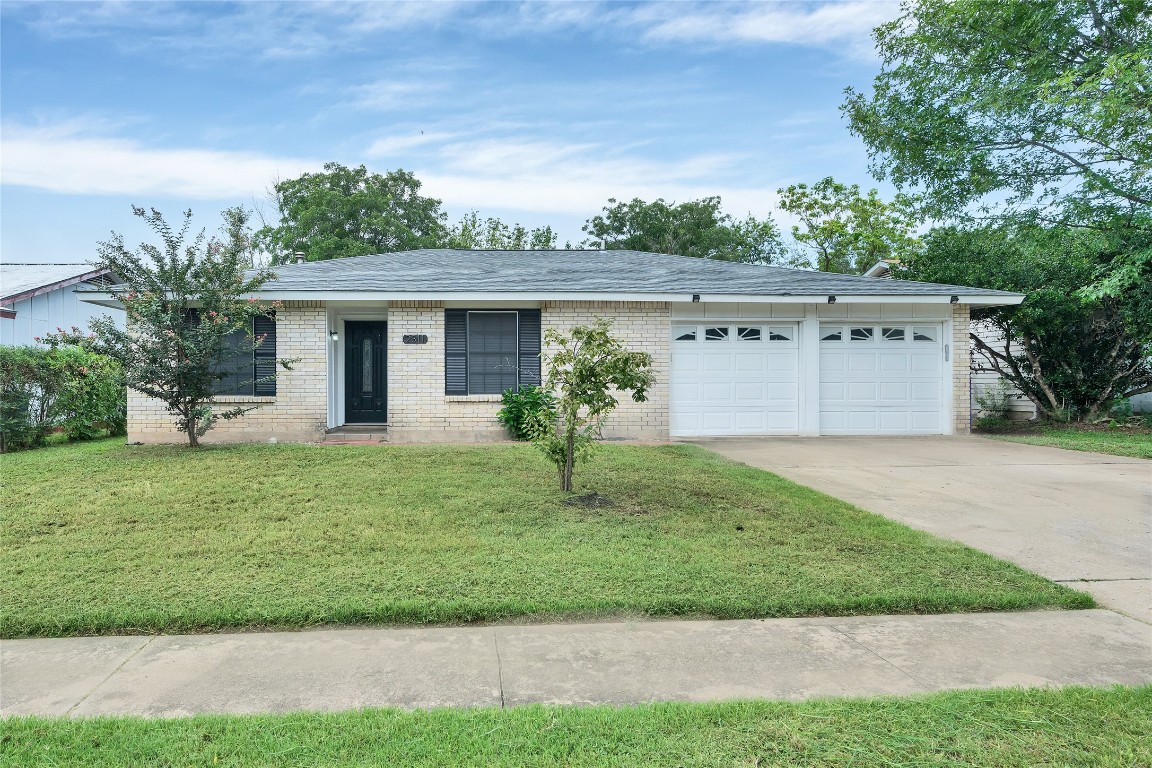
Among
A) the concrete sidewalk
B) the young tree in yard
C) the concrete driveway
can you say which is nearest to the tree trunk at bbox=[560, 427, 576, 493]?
the young tree in yard

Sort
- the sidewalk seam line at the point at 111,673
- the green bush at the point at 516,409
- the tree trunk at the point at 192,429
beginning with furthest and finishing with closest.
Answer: the green bush at the point at 516,409, the tree trunk at the point at 192,429, the sidewalk seam line at the point at 111,673

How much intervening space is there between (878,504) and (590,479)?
116 inches

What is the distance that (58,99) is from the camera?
12.6 metres

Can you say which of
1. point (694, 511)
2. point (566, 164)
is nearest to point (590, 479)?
point (694, 511)

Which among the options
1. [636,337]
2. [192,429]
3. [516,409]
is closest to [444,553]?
[516,409]

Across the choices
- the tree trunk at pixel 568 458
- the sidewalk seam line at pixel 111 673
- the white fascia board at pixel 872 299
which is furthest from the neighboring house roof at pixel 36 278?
the sidewalk seam line at pixel 111 673

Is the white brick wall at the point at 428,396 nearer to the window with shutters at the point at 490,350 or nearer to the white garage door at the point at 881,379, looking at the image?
the window with shutters at the point at 490,350

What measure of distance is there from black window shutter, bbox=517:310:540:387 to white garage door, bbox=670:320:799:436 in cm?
251

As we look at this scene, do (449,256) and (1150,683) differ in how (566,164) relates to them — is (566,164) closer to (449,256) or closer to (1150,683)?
(449,256)

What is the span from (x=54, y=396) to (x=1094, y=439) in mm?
18104

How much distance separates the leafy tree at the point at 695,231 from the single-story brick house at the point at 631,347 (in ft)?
76.7

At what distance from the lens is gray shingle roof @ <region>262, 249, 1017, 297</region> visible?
11.6 meters

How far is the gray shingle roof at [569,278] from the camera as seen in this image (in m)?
11.6

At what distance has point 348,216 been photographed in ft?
103
